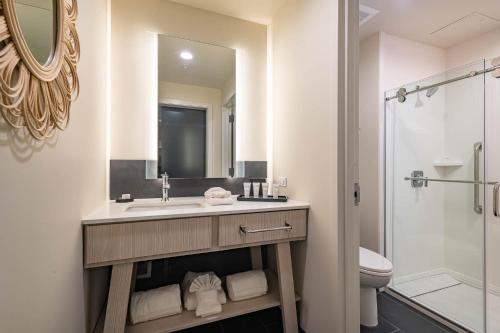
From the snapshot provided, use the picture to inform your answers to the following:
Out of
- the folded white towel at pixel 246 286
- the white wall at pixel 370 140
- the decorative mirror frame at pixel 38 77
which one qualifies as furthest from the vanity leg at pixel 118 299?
the white wall at pixel 370 140

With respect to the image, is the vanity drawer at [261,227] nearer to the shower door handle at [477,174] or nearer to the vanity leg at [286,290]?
the vanity leg at [286,290]

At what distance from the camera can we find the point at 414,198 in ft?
7.47

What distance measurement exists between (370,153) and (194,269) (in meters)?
1.88

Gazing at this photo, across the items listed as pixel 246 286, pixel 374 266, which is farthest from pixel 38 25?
pixel 374 266

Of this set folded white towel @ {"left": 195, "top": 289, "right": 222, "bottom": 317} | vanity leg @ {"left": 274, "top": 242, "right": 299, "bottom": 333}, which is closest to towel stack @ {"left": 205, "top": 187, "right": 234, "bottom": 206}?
vanity leg @ {"left": 274, "top": 242, "right": 299, "bottom": 333}

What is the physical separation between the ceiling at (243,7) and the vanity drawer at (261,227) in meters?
1.52

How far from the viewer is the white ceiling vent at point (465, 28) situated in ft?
6.28

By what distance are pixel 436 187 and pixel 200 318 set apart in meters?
2.41

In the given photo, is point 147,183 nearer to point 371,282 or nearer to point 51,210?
point 51,210

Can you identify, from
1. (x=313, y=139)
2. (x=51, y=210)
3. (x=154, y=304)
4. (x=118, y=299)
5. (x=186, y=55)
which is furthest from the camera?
(x=186, y=55)

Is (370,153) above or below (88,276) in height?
above

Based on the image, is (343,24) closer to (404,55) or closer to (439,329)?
(404,55)

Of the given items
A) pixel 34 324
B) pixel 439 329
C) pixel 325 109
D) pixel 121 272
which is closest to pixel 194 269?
pixel 121 272

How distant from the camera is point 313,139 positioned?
139cm
